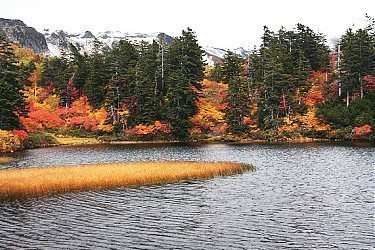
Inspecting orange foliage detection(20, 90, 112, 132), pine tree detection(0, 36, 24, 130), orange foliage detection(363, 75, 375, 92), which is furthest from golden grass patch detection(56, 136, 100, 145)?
orange foliage detection(363, 75, 375, 92)

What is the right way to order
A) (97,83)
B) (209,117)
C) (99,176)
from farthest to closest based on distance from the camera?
(97,83) < (209,117) < (99,176)

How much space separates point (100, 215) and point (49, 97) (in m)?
84.0

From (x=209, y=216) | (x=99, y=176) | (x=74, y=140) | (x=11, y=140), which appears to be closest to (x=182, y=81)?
(x=74, y=140)

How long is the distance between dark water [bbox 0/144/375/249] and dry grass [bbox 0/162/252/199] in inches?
77.9

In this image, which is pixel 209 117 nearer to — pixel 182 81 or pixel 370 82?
pixel 182 81

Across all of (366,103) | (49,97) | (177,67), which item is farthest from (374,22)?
(49,97)

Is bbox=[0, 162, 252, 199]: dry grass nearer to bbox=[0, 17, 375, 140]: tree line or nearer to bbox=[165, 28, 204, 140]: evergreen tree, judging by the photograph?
bbox=[0, 17, 375, 140]: tree line

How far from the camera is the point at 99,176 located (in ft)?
101

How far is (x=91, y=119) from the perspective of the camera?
84.6 m

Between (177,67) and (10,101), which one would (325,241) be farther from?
(177,67)

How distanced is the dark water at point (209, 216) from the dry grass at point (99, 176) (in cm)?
198

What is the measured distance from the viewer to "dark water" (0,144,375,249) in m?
16.5

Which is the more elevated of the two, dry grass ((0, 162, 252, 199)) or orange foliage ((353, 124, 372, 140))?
orange foliage ((353, 124, 372, 140))

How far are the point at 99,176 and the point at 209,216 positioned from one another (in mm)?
13012
